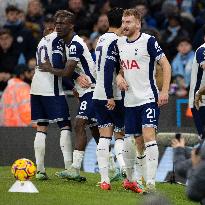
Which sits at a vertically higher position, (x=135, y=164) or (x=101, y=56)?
(x=101, y=56)

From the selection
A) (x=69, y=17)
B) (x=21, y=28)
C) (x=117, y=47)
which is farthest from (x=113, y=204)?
(x=21, y=28)

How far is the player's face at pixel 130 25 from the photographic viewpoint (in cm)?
1309

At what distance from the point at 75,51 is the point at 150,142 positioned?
83.6 inches

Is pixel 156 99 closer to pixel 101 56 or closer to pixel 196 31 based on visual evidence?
pixel 101 56

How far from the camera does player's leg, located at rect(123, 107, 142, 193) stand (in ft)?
43.1

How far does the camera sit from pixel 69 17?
1455 cm

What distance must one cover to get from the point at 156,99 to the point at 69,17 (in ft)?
7.19

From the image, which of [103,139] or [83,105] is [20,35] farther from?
[103,139]

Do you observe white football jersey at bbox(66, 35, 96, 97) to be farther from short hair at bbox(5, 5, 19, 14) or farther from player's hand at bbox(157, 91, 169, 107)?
short hair at bbox(5, 5, 19, 14)

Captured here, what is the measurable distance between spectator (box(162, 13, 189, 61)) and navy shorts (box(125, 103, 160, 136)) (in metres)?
8.10

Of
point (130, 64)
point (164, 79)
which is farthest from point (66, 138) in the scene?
point (164, 79)

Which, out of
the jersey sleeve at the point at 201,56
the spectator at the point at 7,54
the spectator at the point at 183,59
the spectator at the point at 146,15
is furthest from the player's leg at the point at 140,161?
the spectator at the point at 146,15

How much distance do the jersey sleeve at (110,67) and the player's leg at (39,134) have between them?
1638mm

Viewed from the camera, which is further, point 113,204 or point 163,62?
point 163,62
